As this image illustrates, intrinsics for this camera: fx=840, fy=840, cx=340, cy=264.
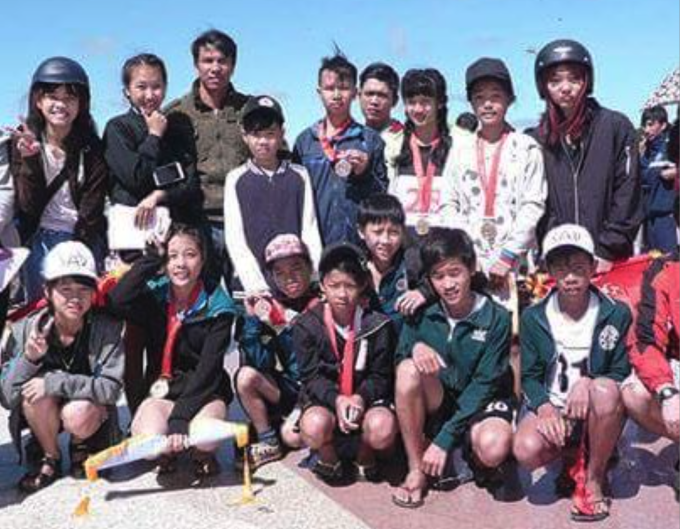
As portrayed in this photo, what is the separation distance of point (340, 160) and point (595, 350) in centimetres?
188

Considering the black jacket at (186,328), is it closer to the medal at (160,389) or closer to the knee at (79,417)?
the medal at (160,389)

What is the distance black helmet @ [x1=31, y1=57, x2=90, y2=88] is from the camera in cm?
462

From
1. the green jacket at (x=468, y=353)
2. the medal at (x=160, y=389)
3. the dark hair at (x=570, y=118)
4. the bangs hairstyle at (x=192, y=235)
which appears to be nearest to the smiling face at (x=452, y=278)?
the green jacket at (x=468, y=353)

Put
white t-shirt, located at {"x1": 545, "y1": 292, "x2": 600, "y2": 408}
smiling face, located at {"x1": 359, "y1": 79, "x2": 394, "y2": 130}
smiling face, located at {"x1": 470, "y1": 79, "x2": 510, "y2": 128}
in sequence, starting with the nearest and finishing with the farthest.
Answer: white t-shirt, located at {"x1": 545, "y1": 292, "x2": 600, "y2": 408} < smiling face, located at {"x1": 470, "y1": 79, "x2": 510, "y2": 128} < smiling face, located at {"x1": 359, "y1": 79, "x2": 394, "y2": 130}

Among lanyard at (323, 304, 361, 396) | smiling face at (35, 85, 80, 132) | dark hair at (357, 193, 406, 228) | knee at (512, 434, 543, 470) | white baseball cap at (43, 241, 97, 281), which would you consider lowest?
knee at (512, 434, 543, 470)

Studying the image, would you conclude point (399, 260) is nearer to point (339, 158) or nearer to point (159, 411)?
point (339, 158)

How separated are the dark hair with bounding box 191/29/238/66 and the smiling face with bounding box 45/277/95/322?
5.87 ft

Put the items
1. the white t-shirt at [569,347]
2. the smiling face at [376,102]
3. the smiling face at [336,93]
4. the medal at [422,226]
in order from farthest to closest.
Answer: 1. the smiling face at [376,102]
2. the smiling face at [336,93]
3. the medal at [422,226]
4. the white t-shirt at [569,347]

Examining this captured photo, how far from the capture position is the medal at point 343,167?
503cm

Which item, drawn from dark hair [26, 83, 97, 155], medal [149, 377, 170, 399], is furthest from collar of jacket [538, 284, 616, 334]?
dark hair [26, 83, 97, 155]

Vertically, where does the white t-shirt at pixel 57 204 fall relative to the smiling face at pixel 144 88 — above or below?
below

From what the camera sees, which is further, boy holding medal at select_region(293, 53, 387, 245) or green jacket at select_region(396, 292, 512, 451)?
boy holding medal at select_region(293, 53, 387, 245)

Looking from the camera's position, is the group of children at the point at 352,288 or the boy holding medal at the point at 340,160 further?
the boy holding medal at the point at 340,160

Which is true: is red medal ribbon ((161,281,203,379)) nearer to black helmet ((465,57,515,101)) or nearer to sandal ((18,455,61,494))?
sandal ((18,455,61,494))
